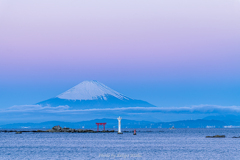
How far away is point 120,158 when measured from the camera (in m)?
66.0

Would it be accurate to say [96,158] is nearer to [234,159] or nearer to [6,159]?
[6,159]

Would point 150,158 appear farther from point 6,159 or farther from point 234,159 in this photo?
point 6,159

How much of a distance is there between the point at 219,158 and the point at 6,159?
3357cm

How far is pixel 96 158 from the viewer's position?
217 feet

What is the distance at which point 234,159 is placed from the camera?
216ft

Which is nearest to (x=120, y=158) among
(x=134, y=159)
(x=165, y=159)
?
(x=134, y=159)

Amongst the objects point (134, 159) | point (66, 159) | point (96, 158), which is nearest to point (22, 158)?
point (66, 159)

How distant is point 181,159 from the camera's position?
2606 inches

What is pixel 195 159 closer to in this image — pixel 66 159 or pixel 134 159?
pixel 134 159

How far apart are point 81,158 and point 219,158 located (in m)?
22.1

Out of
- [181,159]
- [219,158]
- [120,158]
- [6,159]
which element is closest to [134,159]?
[120,158]

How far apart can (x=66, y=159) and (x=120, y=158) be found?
8.36 meters

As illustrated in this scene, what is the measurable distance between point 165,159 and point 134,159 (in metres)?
5.35

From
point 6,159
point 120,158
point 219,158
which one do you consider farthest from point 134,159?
point 6,159
